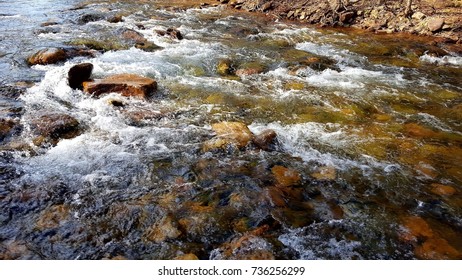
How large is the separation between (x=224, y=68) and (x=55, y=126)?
16.3 feet

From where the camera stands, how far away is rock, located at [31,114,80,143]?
5934mm

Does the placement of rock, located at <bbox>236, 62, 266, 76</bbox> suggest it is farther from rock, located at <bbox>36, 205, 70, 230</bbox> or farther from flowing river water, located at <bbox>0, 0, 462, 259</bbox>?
rock, located at <bbox>36, 205, 70, 230</bbox>

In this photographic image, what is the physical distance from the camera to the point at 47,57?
929 cm

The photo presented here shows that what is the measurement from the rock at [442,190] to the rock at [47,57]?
9262 mm

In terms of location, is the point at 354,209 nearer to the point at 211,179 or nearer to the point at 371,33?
the point at 211,179

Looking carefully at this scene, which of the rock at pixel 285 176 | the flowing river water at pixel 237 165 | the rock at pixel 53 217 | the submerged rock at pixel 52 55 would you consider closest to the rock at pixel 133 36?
the flowing river water at pixel 237 165

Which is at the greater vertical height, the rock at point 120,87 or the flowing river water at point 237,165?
the rock at point 120,87

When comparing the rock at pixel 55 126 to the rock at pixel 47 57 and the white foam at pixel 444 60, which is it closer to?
the rock at pixel 47 57

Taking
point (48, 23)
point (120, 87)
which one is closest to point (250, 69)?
point (120, 87)

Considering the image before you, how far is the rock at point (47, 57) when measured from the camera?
30.3 ft

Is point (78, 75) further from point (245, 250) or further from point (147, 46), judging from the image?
point (245, 250)

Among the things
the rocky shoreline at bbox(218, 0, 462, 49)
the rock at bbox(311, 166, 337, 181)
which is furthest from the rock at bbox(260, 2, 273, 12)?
the rock at bbox(311, 166, 337, 181)
